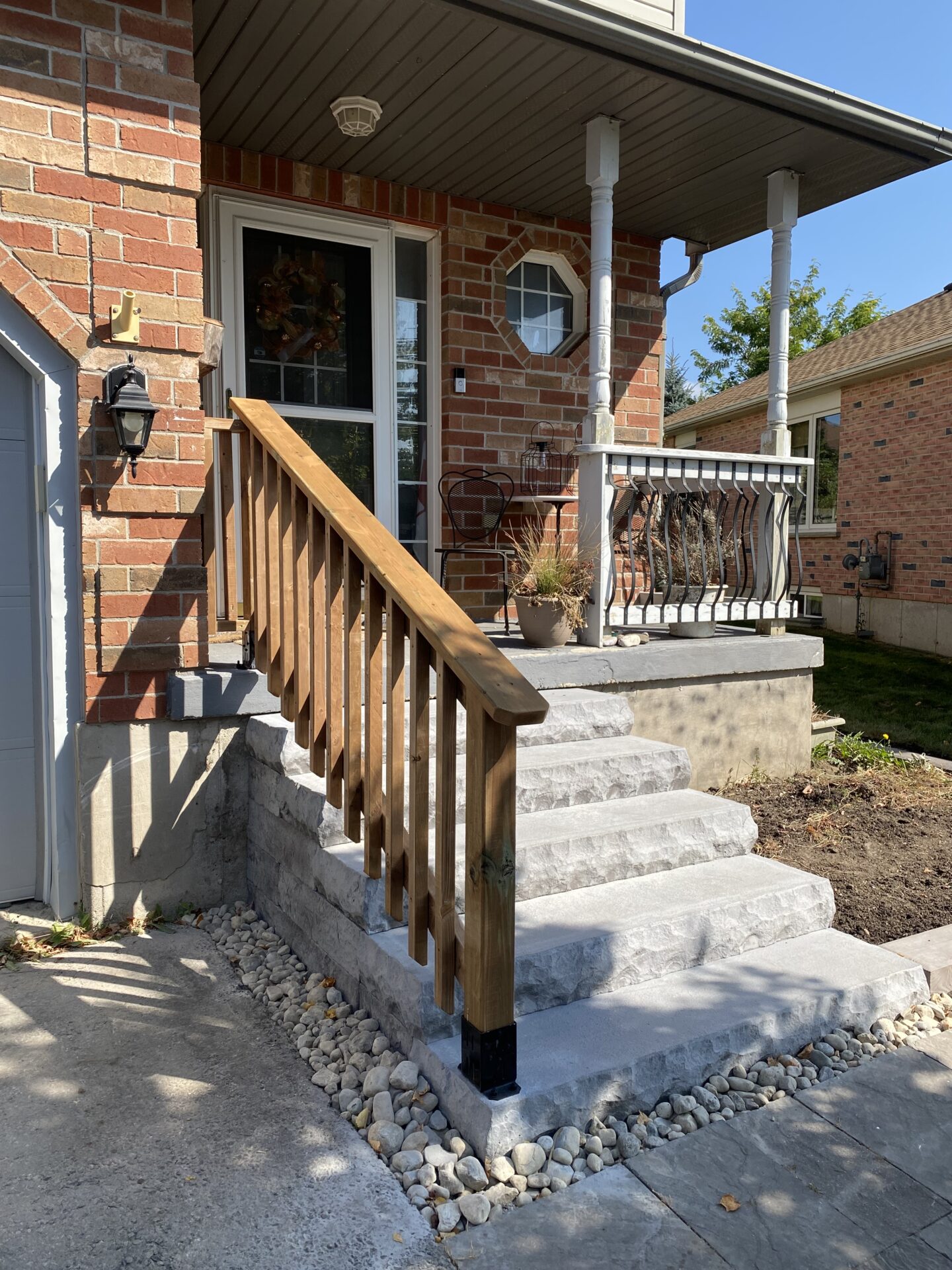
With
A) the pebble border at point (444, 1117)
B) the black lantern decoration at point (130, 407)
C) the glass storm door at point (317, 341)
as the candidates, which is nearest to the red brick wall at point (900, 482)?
the glass storm door at point (317, 341)

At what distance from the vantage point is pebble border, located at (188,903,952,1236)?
187 centimetres

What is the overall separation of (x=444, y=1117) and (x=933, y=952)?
64.9 inches

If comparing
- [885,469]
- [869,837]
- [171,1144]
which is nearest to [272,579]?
[171,1144]

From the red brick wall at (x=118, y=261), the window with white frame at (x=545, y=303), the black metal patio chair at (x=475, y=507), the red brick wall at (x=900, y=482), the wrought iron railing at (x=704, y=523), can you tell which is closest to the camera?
the red brick wall at (x=118, y=261)

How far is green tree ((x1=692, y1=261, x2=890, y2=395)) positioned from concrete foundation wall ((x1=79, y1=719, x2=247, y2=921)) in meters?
20.3

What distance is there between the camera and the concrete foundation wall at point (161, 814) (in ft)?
10.3

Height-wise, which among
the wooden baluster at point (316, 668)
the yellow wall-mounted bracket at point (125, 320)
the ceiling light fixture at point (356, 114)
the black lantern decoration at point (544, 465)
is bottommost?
the wooden baluster at point (316, 668)

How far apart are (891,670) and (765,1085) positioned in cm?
755

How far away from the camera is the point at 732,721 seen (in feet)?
15.3

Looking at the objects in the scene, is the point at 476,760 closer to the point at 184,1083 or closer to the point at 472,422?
the point at 184,1083

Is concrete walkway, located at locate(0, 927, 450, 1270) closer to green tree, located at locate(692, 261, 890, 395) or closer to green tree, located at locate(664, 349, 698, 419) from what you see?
green tree, located at locate(692, 261, 890, 395)

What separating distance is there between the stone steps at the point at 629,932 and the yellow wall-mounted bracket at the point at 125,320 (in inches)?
82.6

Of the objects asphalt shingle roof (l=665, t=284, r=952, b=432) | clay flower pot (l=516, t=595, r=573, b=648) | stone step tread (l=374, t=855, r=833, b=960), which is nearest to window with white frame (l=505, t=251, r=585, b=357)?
clay flower pot (l=516, t=595, r=573, b=648)

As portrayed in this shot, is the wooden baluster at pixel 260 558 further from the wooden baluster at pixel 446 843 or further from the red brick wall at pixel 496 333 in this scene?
the red brick wall at pixel 496 333
